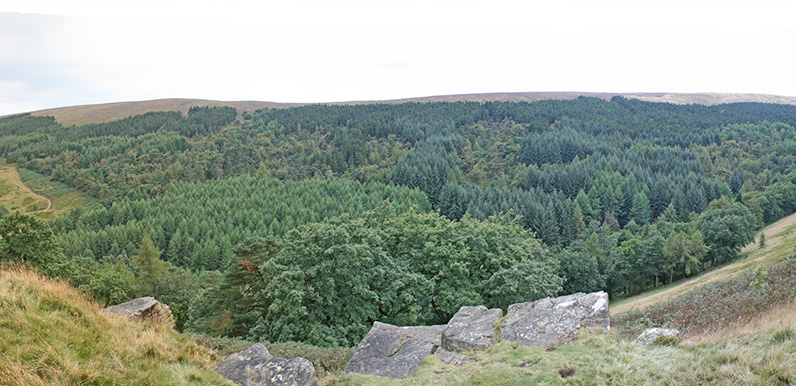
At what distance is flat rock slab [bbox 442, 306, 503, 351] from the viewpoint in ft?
48.9

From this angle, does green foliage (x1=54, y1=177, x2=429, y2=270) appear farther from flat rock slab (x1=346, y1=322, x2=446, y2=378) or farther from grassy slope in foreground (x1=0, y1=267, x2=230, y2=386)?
grassy slope in foreground (x1=0, y1=267, x2=230, y2=386)

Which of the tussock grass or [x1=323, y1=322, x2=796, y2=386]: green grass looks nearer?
[x1=323, y1=322, x2=796, y2=386]: green grass

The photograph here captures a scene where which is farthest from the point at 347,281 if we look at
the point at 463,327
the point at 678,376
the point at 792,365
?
the point at 792,365

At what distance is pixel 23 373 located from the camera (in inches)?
329

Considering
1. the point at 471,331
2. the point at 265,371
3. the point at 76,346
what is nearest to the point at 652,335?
the point at 471,331

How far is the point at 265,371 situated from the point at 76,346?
4.83 metres

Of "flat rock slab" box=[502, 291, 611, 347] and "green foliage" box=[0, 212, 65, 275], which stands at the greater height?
"flat rock slab" box=[502, 291, 611, 347]

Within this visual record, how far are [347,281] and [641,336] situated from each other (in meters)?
16.6

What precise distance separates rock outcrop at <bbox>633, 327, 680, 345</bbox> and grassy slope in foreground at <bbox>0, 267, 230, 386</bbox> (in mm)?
11724

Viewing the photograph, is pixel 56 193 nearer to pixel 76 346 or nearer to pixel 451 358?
pixel 76 346

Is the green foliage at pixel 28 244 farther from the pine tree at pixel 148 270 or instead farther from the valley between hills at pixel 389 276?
the pine tree at pixel 148 270

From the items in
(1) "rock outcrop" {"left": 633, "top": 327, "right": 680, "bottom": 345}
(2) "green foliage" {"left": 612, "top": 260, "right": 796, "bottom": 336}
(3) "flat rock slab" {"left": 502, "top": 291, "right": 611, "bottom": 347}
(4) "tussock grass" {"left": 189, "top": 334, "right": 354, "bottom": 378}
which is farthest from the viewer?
(4) "tussock grass" {"left": 189, "top": 334, "right": 354, "bottom": 378}

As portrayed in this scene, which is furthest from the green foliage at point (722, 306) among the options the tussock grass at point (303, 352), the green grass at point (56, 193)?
the green grass at point (56, 193)

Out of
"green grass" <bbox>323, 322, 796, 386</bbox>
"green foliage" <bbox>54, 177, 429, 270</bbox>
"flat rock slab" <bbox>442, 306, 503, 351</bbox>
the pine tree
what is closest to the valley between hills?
"green grass" <bbox>323, 322, 796, 386</bbox>
